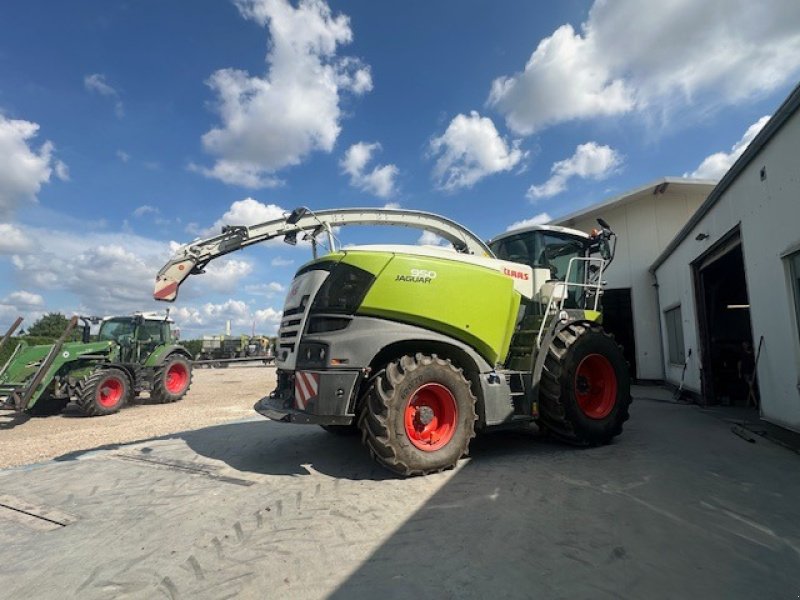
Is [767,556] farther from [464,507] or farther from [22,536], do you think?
[22,536]

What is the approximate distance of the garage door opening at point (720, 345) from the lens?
956 cm

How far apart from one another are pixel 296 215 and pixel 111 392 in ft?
23.3

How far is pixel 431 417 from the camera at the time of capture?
4.94m

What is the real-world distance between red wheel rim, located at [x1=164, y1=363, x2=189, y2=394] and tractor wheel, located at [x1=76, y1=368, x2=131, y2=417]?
159cm

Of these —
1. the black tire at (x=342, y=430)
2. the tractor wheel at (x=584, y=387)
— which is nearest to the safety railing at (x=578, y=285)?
the tractor wheel at (x=584, y=387)

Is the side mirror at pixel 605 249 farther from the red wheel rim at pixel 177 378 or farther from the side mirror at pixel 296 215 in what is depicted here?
the red wheel rim at pixel 177 378

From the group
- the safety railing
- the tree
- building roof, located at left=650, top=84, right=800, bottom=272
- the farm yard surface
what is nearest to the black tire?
the farm yard surface

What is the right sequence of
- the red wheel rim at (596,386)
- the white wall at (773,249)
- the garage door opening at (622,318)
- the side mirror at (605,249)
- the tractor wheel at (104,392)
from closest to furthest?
the white wall at (773,249) → the red wheel rim at (596,386) → the side mirror at (605,249) → the tractor wheel at (104,392) → the garage door opening at (622,318)

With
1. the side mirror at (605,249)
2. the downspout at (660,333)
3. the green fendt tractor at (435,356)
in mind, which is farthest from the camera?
the downspout at (660,333)

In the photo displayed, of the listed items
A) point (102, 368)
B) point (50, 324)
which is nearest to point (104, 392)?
point (102, 368)

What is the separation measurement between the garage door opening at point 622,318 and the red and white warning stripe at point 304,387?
41.2 feet

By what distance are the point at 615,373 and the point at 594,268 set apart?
66.2 inches

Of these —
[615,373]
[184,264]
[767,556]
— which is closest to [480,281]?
[615,373]

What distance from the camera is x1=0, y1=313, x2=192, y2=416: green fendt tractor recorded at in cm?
964
